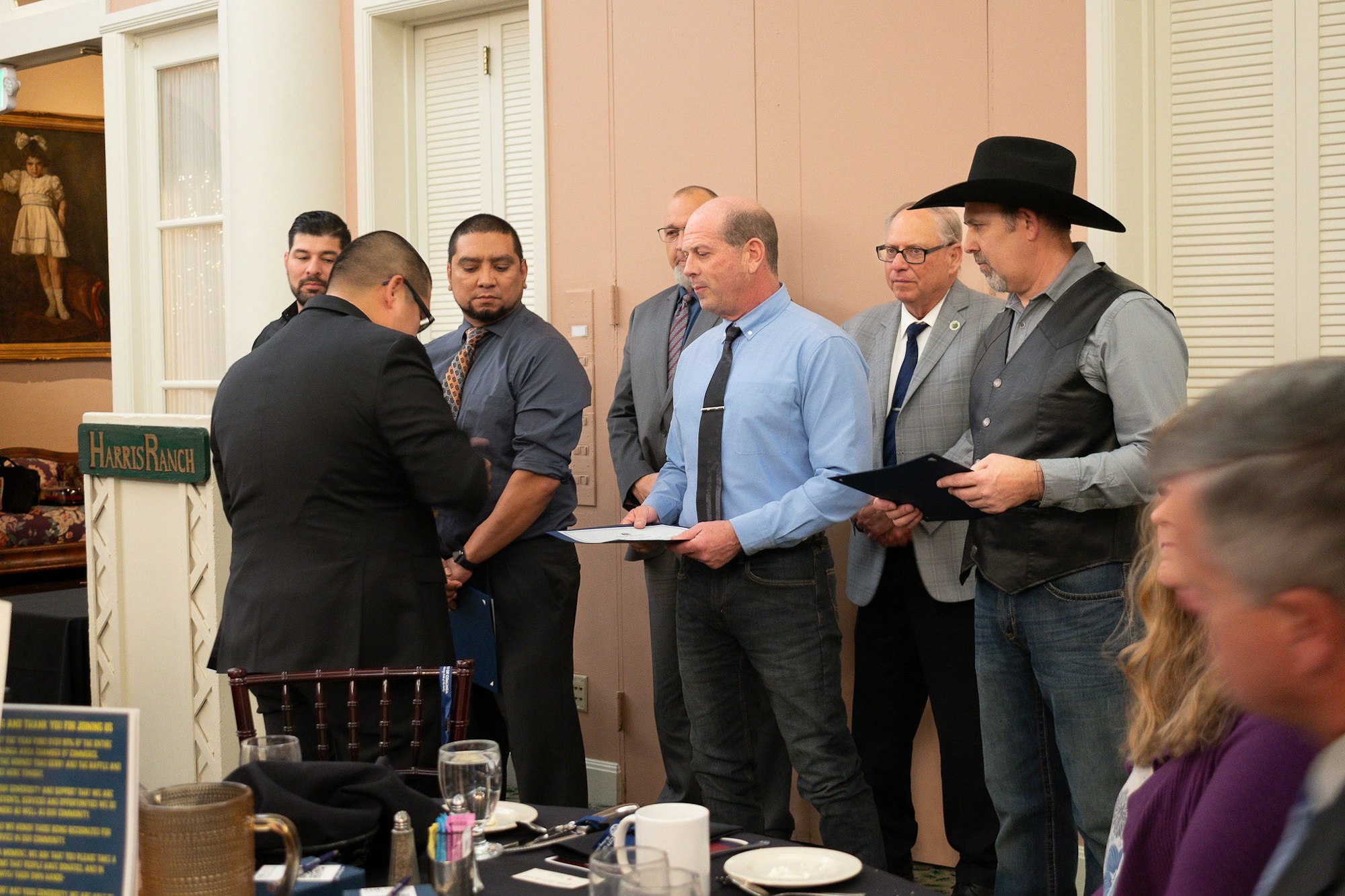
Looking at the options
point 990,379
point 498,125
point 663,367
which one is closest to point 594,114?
point 498,125

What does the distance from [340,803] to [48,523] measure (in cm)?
776

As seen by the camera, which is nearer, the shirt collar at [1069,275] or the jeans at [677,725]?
the shirt collar at [1069,275]

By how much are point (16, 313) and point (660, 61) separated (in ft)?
23.6

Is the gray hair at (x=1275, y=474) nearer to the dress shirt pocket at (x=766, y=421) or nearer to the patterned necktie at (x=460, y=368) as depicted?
the dress shirt pocket at (x=766, y=421)

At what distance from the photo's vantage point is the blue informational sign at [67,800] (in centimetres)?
122

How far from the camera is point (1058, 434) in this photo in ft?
8.39

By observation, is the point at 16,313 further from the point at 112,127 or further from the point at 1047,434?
the point at 1047,434

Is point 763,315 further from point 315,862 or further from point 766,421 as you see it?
point 315,862

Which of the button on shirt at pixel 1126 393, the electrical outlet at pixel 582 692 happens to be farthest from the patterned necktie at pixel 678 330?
the button on shirt at pixel 1126 393

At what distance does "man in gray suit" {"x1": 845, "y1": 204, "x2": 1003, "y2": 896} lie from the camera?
334cm

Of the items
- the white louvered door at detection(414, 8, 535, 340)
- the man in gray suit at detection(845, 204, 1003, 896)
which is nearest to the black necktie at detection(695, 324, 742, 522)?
the man in gray suit at detection(845, 204, 1003, 896)

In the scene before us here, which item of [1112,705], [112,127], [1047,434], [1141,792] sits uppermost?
[112,127]

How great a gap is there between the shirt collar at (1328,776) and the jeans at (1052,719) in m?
1.70

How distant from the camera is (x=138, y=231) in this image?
6070mm
